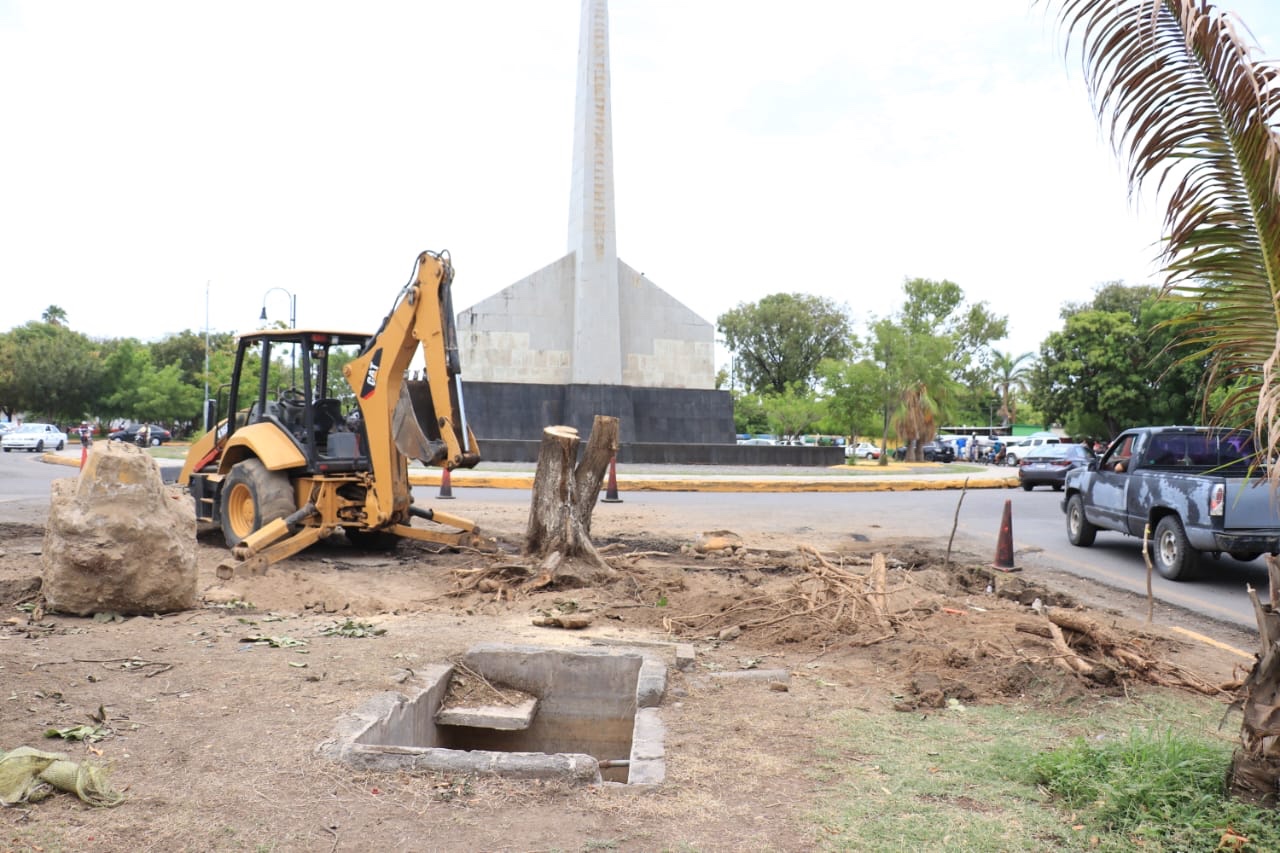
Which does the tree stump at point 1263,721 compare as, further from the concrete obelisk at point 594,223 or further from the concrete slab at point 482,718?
the concrete obelisk at point 594,223

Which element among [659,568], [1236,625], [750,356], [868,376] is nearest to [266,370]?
[659,568]

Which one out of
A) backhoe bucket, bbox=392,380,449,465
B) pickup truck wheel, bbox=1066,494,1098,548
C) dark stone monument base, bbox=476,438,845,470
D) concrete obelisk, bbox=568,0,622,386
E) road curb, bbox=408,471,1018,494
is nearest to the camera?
backhoe bucket, bbox=392,380,449,465

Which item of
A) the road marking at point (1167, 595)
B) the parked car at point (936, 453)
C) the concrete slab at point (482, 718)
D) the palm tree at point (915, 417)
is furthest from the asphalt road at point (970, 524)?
the parked car at point (936, 453)

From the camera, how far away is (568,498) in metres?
9.88

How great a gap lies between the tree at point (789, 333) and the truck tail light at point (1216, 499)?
63.4m

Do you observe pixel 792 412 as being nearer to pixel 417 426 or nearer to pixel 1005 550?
pixel 1005 550

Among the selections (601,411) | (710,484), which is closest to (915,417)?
(601,411)

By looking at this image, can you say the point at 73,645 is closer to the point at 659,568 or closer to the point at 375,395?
the point at 375,395

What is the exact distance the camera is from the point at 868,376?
47125 mm

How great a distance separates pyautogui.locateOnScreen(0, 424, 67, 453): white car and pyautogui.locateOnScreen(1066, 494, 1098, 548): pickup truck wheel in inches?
1666

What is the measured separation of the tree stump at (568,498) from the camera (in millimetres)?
9617

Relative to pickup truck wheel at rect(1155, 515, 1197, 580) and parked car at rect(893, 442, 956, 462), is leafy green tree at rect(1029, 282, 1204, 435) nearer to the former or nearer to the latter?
parked car at rect(893, 442, 956, 462)

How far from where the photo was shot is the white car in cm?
4169

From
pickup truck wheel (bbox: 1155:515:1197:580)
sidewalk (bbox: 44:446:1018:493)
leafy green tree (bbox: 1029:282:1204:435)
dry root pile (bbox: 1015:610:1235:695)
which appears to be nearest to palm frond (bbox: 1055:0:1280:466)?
dry root pile (bbox: 1015:610:1235:695)
